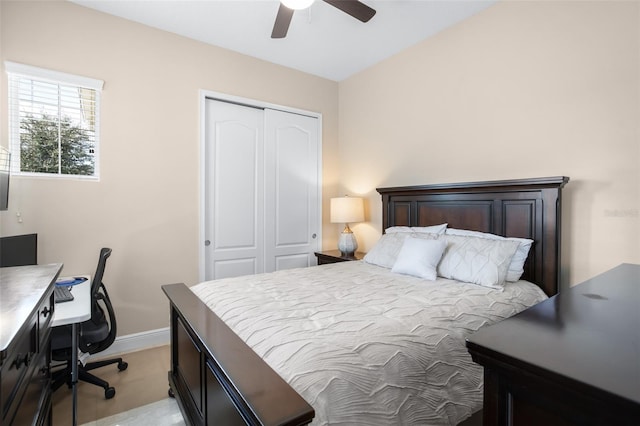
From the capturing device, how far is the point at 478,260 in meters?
2.14

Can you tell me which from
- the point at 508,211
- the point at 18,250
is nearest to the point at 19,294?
the point at 18,250

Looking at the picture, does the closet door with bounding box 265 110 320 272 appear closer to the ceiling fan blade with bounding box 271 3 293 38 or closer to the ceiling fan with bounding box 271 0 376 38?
the ceiling fan blade with bounding box 271 3 293 38

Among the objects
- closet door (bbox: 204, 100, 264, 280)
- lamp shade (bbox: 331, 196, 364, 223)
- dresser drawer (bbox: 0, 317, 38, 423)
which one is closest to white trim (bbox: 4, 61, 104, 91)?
closet door (bbox: 204, 100, 264, 280)

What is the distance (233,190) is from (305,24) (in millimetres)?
1791

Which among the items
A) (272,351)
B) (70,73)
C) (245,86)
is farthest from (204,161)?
(272,351)

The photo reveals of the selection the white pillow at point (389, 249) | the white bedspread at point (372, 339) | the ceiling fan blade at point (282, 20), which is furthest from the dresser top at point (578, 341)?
the ceiling fan blade at point (282, 20)

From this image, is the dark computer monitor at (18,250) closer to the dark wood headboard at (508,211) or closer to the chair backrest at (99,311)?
the chair backrest at (99,311)

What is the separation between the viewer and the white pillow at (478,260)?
2035 mm

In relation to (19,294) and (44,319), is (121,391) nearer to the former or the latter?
(44,319)

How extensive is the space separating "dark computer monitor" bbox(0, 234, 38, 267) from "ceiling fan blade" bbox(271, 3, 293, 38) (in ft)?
7.55

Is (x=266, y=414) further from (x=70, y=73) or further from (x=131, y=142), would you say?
(x=70, y=73)

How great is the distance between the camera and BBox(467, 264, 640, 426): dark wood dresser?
53cm

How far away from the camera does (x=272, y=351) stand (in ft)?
3.77

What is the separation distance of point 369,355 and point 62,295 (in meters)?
1.92
